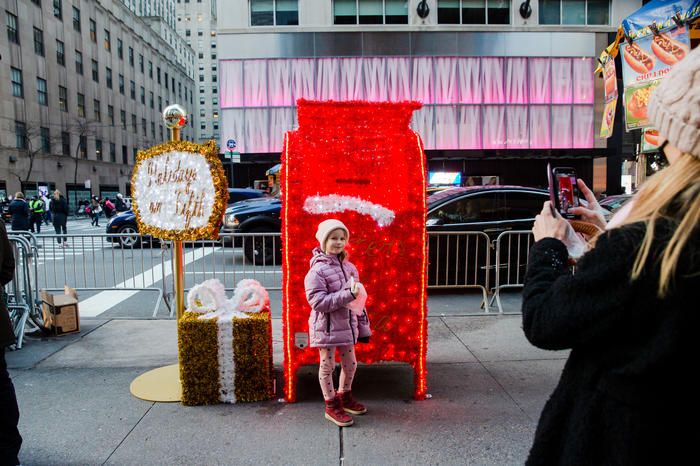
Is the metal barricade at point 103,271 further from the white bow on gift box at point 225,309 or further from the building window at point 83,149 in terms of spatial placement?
the building window at point 83,149

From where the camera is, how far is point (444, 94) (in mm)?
25375

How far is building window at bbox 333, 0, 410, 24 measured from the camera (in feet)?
79.9

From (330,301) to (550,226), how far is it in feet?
6.99

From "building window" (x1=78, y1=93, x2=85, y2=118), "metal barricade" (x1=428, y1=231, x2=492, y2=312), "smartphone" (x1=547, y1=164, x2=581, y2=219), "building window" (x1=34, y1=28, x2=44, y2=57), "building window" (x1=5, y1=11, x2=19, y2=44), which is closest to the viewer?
"smartphone" (x1=547, y1=164, x2=581, y2=219)

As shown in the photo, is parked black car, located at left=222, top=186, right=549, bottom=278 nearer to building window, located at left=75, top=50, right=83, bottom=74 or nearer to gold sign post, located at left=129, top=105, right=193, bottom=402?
gold sign post, located at left=129, top=105, right=193, bottom=402

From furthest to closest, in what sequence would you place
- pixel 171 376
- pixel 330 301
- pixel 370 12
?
pixel 370 12, pixel 171 376, pixel 330 301

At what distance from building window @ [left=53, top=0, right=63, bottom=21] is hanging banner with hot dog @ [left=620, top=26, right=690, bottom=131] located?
→ 50.1 meters

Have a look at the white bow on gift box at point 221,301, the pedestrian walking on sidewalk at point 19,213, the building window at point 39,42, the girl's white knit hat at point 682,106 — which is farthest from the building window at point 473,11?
the building window at point 39,42

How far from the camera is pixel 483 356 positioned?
17.6 ft

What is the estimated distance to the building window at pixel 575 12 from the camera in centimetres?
2486

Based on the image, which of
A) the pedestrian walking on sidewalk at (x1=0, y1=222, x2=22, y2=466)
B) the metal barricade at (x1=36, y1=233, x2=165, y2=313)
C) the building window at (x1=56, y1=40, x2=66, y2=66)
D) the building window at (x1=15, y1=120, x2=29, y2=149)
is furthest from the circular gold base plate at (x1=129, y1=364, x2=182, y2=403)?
the building window at (x1=56, y1=40, x2=66, y2=66)

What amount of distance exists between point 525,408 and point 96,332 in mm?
5046

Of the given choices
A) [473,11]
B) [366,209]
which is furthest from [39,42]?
[366,209]

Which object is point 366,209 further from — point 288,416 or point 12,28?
point 12,28
